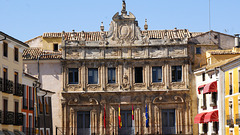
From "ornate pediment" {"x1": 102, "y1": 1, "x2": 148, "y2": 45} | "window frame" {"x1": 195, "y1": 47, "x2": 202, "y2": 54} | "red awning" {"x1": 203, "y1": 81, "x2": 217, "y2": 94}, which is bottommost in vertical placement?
"red awning" {"x1": 203, "y1": 81, "x2": 217, "y2": 94}

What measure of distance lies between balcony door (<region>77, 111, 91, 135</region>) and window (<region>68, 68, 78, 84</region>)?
3205 millimetres

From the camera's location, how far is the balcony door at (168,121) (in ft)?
205

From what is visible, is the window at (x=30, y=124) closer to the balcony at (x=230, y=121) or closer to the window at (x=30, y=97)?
the window at (x=30, y=97)

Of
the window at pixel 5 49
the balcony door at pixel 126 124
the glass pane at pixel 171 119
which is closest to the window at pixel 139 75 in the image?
the balcony door at pixel 126 124

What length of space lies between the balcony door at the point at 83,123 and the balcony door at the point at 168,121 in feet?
24.7

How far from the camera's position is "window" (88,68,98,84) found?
→ 209 feet

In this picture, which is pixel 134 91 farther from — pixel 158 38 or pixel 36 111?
pixel 36 111

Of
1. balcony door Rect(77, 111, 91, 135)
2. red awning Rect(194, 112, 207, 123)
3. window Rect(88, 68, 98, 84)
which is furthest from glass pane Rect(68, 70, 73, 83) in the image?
red awning Rect(194, 112, 207, 123)

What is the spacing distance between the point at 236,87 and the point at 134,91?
13.8 meters

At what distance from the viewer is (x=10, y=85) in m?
46.0

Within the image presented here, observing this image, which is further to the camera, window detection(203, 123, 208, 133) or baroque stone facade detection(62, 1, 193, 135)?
baroque stone facade detection(62, 1, 193, 135)

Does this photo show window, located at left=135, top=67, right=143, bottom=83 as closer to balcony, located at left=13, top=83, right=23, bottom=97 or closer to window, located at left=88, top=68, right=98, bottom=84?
window, located at left=88, top=68, right=98, bottom=84

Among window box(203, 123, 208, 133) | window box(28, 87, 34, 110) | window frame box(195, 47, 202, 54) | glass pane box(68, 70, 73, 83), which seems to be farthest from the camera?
window frame box(195, 47, 202, 54)

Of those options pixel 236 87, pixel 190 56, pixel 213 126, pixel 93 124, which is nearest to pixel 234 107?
pixel 236 87
